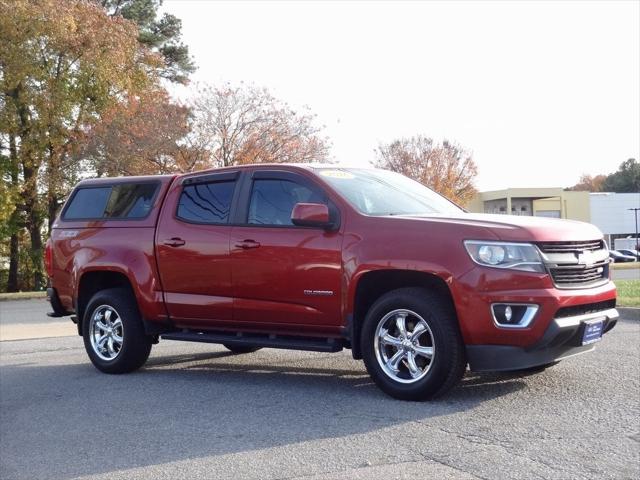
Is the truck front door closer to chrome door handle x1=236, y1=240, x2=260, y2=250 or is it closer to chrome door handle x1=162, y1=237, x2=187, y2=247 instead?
chrome door handle x1=236, y1=240, x2=260, y2=250

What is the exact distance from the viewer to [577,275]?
6.33 metres

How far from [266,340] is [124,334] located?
185cm

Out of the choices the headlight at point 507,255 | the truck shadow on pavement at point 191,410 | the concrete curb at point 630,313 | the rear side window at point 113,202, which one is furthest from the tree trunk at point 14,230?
the headlight at point 507,255

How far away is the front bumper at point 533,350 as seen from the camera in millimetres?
5978

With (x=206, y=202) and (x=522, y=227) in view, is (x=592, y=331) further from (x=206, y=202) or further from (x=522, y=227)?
(x=206, y=202)

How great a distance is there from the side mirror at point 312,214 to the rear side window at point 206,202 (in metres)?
1.15

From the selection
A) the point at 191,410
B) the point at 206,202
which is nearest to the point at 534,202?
the point at 206,202

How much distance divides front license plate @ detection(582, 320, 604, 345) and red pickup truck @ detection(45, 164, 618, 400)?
0.03 meters

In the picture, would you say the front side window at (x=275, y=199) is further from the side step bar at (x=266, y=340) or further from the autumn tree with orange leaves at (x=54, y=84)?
the autumn tree with orange leaves at (x=54, y=84)

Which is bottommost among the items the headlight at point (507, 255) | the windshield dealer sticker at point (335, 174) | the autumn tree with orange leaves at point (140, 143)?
the headlight at point (507, 255)

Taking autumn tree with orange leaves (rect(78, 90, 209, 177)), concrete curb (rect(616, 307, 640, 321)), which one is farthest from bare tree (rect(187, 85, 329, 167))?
concrete curb (rect(616, 307, 640, 321))

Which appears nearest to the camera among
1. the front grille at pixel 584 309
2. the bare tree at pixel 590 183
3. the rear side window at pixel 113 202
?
the front grille at pixel 584 309

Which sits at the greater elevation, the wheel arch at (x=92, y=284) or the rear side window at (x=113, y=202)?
the rear side window at (x=113, y=202)

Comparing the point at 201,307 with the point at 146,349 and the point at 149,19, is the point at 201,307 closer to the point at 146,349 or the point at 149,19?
the point at 146,349
